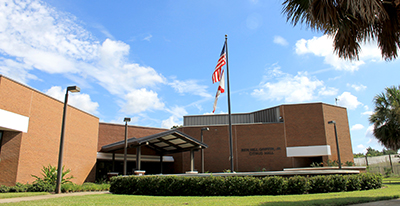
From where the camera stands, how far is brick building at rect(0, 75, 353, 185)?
18.4 metres

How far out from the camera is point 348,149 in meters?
35.6

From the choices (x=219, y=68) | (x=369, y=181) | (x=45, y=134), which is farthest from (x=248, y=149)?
(x=45, y=134)

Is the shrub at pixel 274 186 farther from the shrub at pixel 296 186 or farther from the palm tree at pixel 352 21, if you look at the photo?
the palm tree at pixel 352 21

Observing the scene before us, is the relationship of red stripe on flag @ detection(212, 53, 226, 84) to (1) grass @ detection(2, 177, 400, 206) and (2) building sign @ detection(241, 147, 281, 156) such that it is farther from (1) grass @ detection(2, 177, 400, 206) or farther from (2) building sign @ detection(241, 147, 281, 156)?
(2) building sign @ detection(241, 147, 281, 156)

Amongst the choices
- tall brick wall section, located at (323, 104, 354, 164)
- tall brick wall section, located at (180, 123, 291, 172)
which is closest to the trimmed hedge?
tall brick wall section, located at (180, 123, 291, 172)

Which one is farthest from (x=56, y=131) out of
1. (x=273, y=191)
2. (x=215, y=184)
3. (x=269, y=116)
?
(x=269, y=116)

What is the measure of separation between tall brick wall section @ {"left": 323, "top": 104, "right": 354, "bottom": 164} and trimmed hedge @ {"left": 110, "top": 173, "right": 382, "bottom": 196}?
21106mm

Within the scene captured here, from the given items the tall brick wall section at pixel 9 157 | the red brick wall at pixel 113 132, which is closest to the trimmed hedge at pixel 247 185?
→ the tall brick wall section at pixel 9 157

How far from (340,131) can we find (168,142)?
23306mm

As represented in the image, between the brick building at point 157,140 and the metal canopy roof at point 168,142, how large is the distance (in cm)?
8

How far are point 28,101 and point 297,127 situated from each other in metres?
28.0

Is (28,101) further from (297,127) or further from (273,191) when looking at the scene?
(297,127)

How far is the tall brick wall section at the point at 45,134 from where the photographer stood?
1788cm

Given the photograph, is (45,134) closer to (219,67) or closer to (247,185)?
(219,67)
